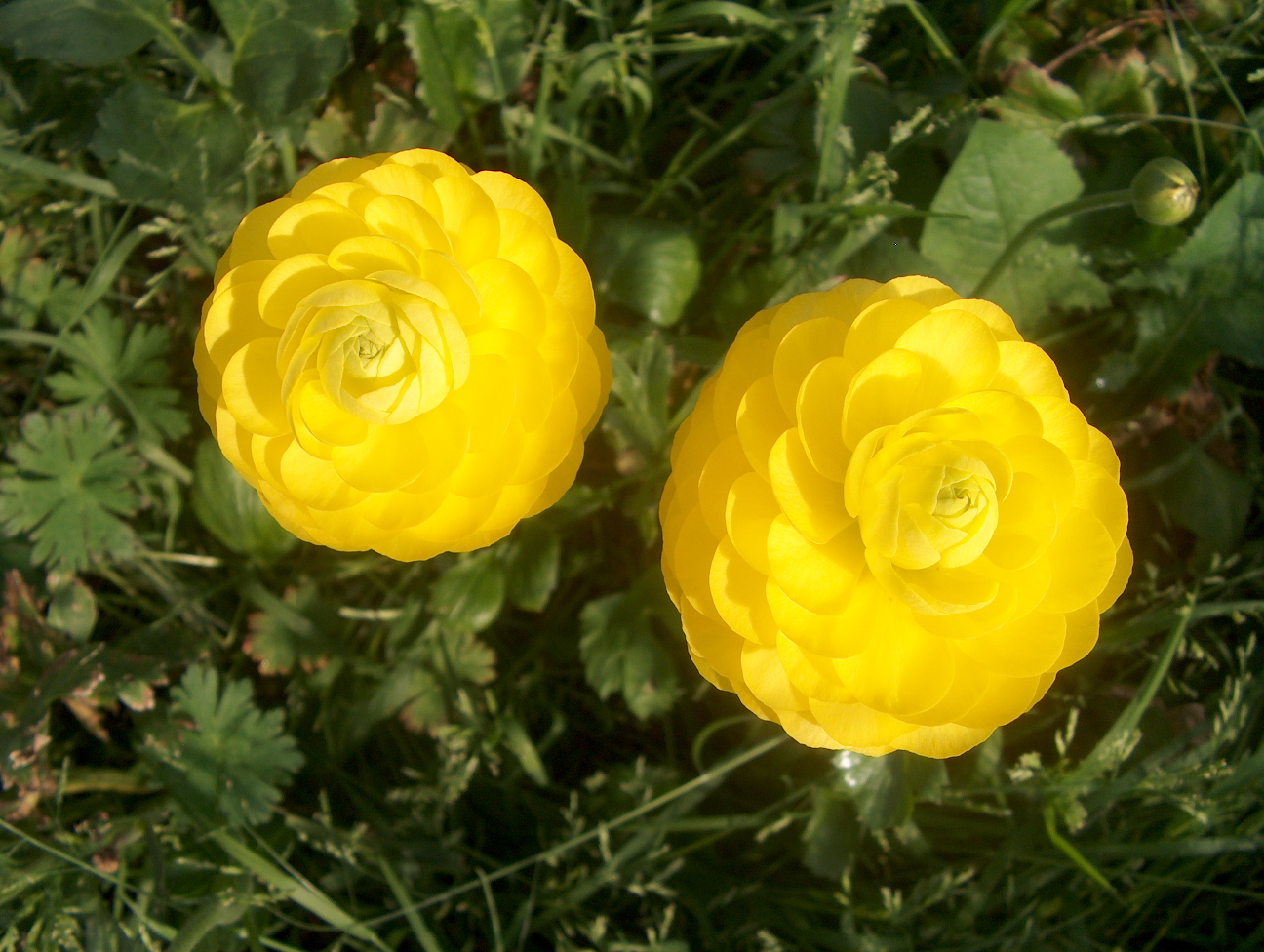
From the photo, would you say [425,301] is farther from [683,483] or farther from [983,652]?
[983,652]

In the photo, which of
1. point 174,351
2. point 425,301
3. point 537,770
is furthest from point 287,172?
point 537,770

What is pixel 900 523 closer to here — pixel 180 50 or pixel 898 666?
pixel 898 666

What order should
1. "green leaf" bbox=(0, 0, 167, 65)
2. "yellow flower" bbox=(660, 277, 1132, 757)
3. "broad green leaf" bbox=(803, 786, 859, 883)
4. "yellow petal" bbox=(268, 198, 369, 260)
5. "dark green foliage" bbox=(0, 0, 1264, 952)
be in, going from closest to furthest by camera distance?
"yellow flower" bbox=(660, 277, 1132, 757) → "yellow petal" bbox=(268, 198, 369, 260) → "green leaf" bbox=(0, 0, 167, 65) → "dark green foliage" bbox=(0, 0, 1264, 952) → "broad green leaf" bbox=(803, 786, 859, 883)

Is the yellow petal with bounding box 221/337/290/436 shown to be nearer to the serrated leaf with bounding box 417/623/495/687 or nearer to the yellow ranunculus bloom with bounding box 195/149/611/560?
the yellow ranunculus bloom with bounding box 195/149/611/560

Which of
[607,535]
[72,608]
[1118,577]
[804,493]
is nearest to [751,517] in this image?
[804,493]

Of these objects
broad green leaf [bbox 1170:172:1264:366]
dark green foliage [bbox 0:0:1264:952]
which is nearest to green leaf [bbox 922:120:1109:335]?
dark green foliage [bbox 0:0:1264:952]

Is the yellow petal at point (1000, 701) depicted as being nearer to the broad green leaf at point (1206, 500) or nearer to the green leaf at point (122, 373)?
the broad green leaf at point (1206, 500)
